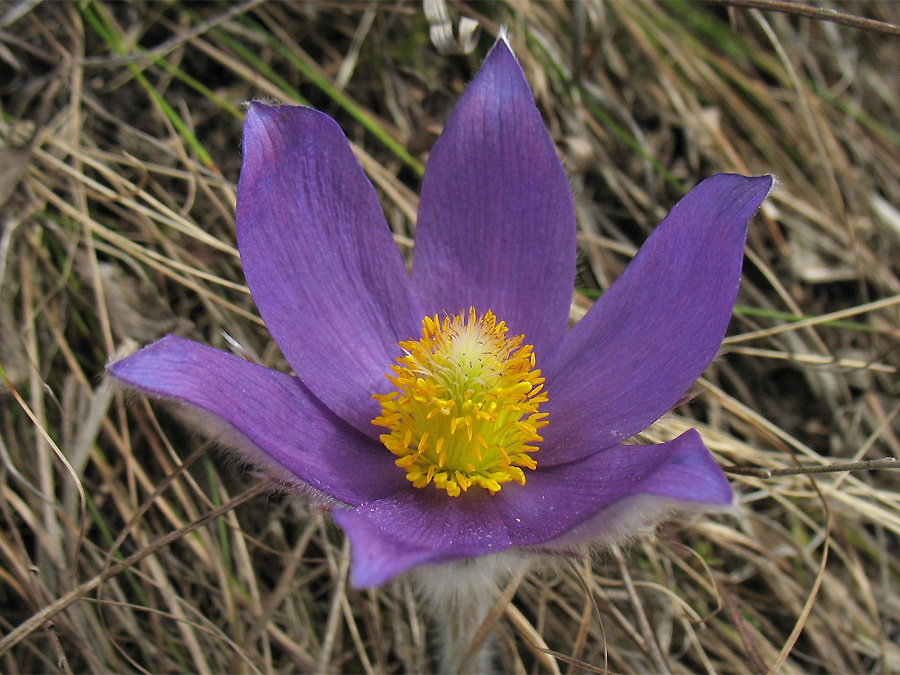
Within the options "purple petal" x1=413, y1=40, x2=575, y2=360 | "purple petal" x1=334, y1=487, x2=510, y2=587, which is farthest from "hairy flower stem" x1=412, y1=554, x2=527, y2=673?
"purple petal" x1=413, y1=40, x2=575, y2=360

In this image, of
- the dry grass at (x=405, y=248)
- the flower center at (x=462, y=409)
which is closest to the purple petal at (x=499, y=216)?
the flower center at (x=462, y=409)

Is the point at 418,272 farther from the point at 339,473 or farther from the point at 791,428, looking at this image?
the point at 791,428

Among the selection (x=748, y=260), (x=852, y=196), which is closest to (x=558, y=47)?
(x=748, y=260)

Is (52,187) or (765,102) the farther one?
(765,102)

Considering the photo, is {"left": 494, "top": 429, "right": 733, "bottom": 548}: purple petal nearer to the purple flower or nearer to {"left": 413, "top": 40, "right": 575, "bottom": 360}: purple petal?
the purple flower

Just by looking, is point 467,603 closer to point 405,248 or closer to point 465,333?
point 465,333

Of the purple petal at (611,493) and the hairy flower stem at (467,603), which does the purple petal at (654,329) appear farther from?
the hairy flower stem at (467,603)

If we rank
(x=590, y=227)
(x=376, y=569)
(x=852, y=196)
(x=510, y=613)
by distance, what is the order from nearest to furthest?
(x=376, y=569) → (x=510, y=613) → (x=590, y=227) → (x=852, y=196)
